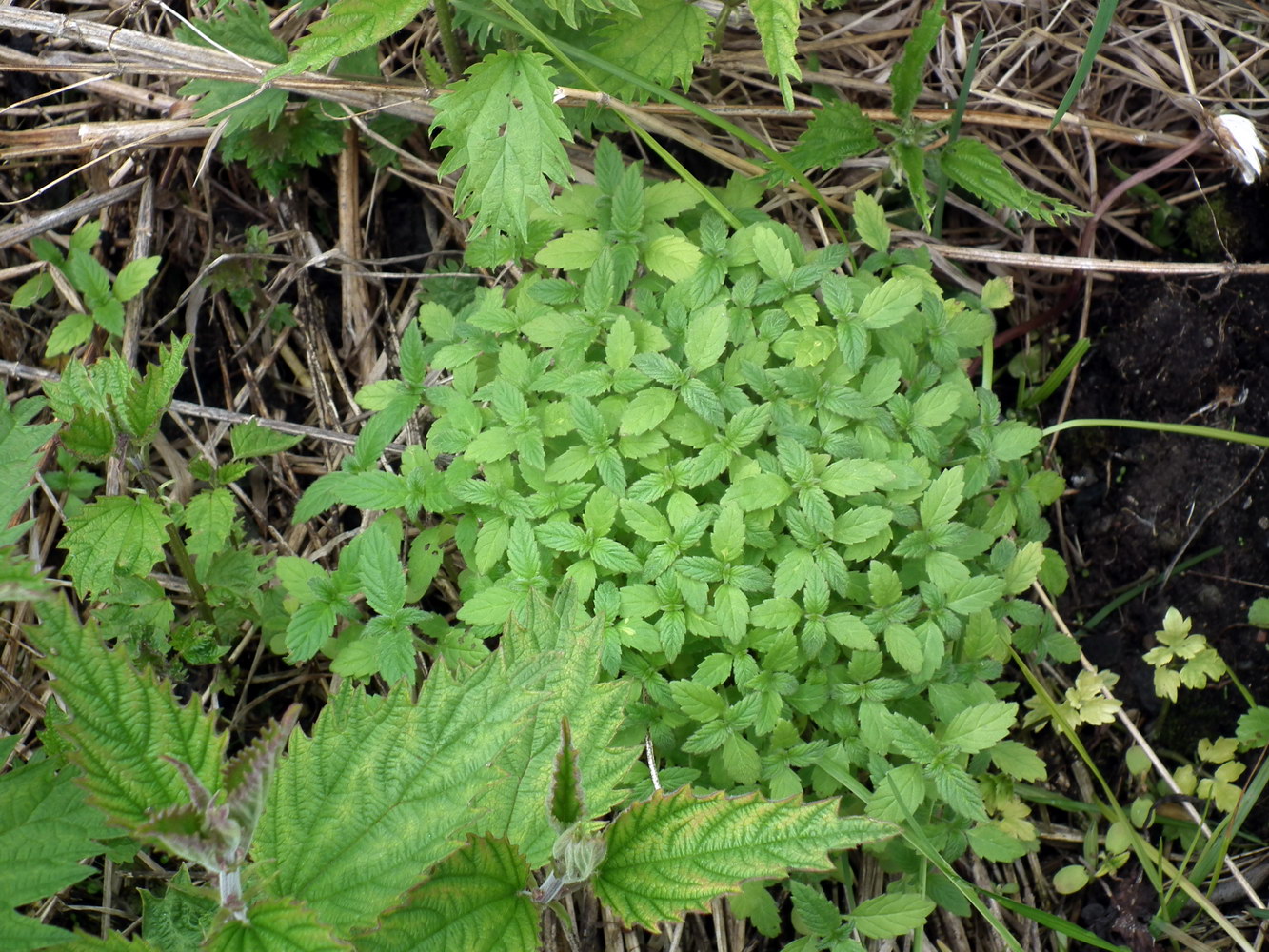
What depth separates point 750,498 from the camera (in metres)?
2.29

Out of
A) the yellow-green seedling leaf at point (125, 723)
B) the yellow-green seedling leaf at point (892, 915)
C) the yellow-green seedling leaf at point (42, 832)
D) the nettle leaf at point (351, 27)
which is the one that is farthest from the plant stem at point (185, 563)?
the yellow-green seedling leaf at point (892, 915)

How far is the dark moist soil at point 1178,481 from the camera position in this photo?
2697 millimetres

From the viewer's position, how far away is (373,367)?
9.91 feet

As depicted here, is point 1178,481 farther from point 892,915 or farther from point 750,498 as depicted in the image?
point 892,915

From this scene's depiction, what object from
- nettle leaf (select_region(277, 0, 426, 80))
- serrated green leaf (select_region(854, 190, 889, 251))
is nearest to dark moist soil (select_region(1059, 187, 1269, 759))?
serrated green leaf (select_region(854, 190, 889, 251))

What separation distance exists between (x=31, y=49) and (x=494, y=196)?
186 cm

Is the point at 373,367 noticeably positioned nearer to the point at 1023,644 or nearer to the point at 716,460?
the point at 716,460

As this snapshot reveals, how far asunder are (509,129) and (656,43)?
0.53 metres

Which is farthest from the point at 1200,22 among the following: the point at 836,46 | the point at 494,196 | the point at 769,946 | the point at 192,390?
the point at 192,390

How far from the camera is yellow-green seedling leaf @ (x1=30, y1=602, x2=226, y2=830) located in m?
1.45

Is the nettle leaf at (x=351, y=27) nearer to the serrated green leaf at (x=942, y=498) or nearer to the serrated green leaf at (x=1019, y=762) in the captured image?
the serrated green leaf at (x=942, y=498)

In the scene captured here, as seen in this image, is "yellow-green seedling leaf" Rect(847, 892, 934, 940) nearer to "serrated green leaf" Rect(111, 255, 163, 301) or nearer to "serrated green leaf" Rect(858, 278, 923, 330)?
"serrated green leaf" Rect(858, 278, 923, 330)

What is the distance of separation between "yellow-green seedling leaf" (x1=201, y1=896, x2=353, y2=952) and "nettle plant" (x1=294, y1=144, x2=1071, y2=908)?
34.0 inches

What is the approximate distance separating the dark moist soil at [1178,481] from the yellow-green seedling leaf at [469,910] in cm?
195
